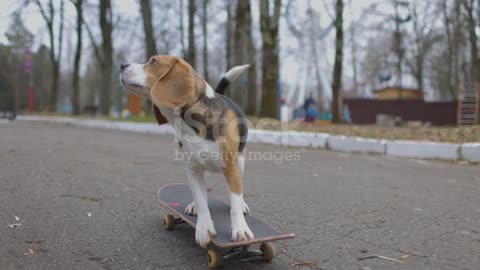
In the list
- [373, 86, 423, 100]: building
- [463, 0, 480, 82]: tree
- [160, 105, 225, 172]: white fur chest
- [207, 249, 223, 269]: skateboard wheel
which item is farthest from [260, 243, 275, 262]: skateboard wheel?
[373, 86, 423, 100]: building

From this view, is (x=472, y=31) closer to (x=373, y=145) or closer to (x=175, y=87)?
(x=373, y=145)

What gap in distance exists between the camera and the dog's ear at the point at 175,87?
228cm

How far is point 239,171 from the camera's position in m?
2.54

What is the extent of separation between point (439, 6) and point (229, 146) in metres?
32.2

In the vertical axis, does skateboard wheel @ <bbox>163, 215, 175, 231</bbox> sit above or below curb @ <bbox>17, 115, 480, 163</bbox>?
above

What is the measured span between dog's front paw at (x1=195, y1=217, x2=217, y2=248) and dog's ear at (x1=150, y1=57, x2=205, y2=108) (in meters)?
0.71

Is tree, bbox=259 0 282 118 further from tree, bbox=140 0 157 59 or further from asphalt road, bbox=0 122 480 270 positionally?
asphalt road, bbox=0 122 480 270

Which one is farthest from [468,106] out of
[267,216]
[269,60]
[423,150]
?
[267,216]

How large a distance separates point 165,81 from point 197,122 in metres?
0.30

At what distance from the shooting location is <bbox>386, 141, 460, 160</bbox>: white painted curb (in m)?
7.97

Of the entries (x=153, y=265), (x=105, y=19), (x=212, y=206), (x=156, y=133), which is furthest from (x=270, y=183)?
(x=105, y=19)

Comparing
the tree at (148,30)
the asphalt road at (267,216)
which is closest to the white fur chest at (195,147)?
the asphalt road at (267,216)

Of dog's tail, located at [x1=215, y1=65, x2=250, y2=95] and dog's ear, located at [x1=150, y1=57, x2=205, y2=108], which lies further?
dog's tail, located at [x1=215, y1=65, x2=250, y2=95]

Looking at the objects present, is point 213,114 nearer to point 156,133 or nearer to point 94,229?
point 94,229
